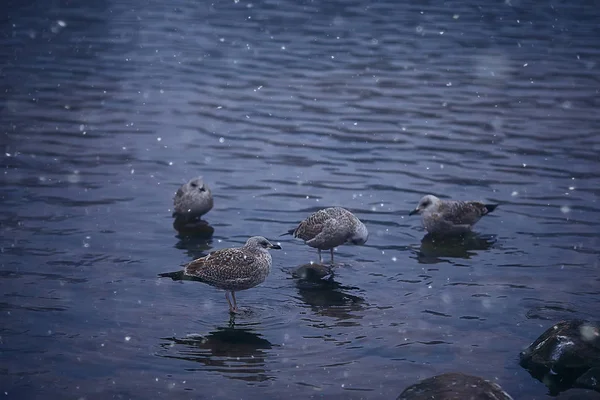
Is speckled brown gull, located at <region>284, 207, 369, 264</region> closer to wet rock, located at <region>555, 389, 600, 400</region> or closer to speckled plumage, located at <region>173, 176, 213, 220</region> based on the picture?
speckled plumage, located at <region>173, 176, 213, 220</region>

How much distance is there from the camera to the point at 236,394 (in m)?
10.6

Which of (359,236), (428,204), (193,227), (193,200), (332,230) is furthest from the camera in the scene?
(193,227)

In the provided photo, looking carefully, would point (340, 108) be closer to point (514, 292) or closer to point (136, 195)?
point (136, 195)

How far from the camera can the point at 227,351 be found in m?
11.7

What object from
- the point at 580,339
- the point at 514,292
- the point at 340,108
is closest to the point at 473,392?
the point at 580,339

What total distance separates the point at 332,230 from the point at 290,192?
170 inches

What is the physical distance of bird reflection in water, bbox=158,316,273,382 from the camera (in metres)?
11.2

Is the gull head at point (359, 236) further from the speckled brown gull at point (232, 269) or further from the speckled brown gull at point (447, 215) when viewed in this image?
the speckled brown gull at point (232, 269)

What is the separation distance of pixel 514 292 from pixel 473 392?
4.23 m

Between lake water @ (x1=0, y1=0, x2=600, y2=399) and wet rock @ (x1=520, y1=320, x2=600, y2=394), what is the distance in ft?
1.01

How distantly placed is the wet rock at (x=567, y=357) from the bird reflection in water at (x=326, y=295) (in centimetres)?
270

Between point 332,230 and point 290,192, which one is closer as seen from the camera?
point 332,230

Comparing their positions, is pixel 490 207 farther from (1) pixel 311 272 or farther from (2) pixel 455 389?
(2) pixel 455 389

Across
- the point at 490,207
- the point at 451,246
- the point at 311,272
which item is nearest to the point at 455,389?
the point at 311,272
